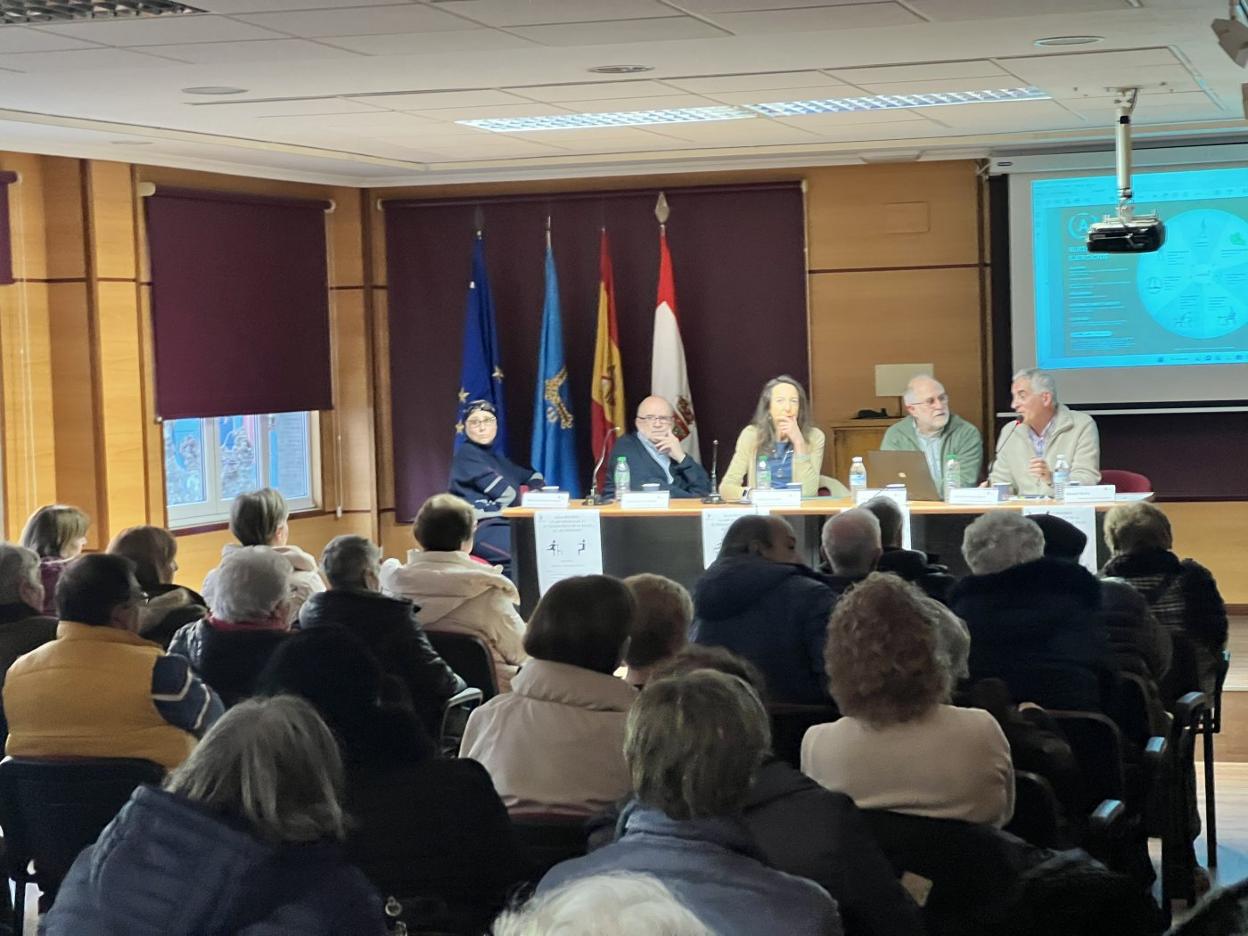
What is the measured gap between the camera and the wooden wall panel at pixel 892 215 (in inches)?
382

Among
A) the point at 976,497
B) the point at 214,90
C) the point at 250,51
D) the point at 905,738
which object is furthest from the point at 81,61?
the point at 976,497

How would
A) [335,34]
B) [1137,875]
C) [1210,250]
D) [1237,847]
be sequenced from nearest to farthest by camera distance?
[1137,875], [335,34], [1237,847], [1210,250]

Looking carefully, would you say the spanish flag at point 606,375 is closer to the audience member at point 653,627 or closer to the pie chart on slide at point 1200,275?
the pie chart on slide at point 1200,275

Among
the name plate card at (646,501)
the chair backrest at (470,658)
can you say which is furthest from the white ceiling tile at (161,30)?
the name plate card at (646,501)

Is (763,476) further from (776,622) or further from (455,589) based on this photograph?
(776,622)

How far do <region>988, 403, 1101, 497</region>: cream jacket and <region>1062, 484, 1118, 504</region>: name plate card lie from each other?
12.3 inches

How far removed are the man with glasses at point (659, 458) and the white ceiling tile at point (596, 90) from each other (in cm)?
222

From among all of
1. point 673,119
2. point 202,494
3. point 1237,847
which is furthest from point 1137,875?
point 202,494

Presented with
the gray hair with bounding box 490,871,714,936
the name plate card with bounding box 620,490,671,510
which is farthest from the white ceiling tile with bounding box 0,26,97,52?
the gray hair with bounding box 490,871,714,936

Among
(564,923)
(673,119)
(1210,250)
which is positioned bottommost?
(564,923)

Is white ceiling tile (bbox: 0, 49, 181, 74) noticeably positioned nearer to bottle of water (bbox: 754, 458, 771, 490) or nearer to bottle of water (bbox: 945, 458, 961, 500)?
bottle of water (bbox: 754, 458, 771, 490)

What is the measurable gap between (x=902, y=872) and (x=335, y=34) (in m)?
3.34

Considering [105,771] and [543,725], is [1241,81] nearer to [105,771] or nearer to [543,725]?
[543,725]

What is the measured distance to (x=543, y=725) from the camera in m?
3.34
